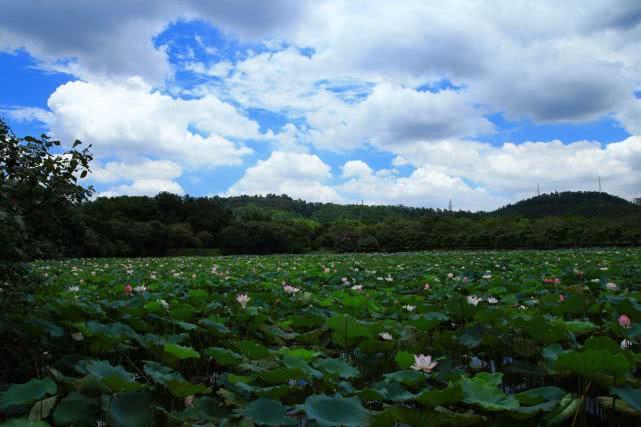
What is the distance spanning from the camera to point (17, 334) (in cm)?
256

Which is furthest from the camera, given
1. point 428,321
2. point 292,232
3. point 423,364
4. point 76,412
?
point 292,232

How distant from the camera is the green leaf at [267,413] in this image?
1.75m

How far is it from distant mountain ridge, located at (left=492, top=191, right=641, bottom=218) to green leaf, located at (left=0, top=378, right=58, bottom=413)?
76766mm

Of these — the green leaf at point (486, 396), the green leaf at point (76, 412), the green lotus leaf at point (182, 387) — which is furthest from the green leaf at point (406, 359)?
the green leaf at point (76, 412)

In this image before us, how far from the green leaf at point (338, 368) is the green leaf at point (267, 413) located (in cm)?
49

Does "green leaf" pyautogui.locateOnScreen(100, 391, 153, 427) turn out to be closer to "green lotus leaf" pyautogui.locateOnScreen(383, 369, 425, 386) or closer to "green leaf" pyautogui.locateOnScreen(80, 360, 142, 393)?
"green leaf" pyautogui.locateOnScreen(80, 360, 142, 393)

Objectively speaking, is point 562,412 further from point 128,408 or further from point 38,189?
point 38,189

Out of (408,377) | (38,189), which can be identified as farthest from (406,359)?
(38,189)

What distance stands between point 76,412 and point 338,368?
118cm

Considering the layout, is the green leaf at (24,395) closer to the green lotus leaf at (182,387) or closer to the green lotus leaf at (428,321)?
the green lotus leaf at (182,387)

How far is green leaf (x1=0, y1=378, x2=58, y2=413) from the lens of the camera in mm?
1818

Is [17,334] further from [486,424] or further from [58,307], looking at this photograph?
[486,424]

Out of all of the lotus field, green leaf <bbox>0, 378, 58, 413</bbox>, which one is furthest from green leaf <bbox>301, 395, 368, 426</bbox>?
green leaf <bbox>0, 378, 58, 413</bbox>

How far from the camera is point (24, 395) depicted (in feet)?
6.12
